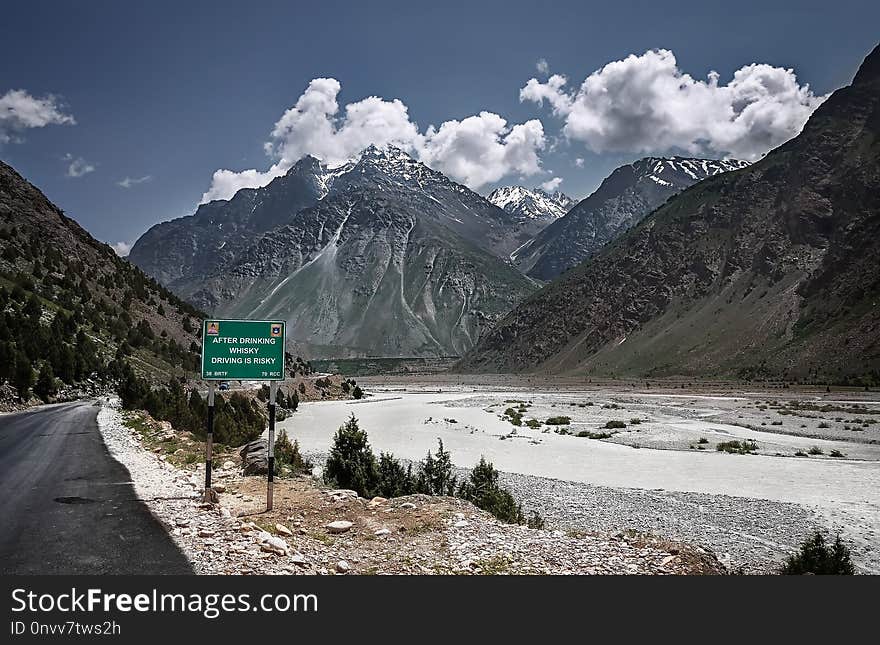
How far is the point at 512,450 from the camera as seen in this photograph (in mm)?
36469

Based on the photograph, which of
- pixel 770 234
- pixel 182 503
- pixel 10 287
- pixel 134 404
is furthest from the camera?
pixel 770 234

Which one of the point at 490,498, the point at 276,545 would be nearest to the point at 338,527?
the point at 276,545

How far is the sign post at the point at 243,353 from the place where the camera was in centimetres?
1195

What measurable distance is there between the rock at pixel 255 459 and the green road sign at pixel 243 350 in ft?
13.9

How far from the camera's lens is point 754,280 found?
124750mm

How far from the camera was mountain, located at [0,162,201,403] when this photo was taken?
36719 millimetres

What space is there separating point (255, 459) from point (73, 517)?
23.2 ft

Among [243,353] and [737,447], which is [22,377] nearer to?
[243,353]

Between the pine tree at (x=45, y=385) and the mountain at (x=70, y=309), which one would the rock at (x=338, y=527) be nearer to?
the mountain at (x=70, y=309)

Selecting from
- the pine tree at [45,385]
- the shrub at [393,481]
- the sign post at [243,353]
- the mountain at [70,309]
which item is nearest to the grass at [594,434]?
the shrub at [393,481]

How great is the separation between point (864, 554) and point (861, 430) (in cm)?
3443

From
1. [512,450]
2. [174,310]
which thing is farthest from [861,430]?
[174,310]

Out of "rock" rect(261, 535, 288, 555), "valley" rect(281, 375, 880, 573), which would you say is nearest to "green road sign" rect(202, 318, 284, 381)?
"rock" rect(261, 535, 288, 555)

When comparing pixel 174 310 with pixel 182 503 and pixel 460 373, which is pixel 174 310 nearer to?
pixel 182 503
